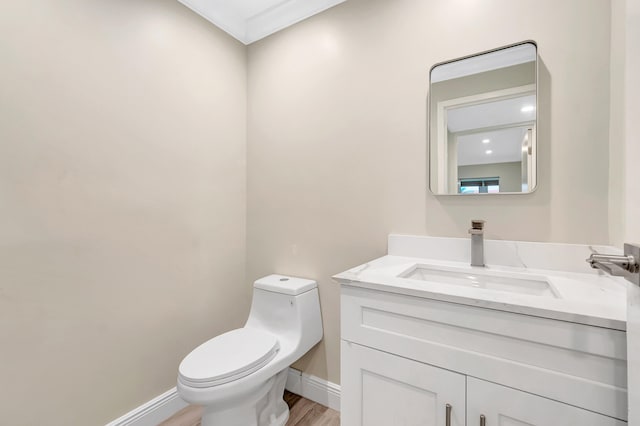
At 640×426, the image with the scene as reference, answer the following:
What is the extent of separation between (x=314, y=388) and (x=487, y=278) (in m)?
1.20

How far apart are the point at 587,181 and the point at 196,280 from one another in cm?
196

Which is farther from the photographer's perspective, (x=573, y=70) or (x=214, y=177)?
(x=214, y=177)

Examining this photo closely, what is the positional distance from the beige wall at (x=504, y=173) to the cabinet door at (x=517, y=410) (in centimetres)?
79

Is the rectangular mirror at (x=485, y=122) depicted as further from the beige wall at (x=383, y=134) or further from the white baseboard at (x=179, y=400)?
the white baseboard at (x=179, y=400)

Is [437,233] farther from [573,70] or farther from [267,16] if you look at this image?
[267,16]

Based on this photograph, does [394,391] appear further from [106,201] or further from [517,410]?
[106,201]

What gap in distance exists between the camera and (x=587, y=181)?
107cm

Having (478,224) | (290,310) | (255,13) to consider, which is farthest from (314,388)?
(255,13)

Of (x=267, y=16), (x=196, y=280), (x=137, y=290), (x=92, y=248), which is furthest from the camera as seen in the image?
(x=267, y=16)

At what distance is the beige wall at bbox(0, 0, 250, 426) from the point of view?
3.63 feet

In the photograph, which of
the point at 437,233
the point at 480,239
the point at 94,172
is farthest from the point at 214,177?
the point at 480,239

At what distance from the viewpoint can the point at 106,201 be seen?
4.38 ft

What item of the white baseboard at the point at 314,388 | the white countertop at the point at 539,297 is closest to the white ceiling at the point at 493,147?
the white countertop at the point at 539,297

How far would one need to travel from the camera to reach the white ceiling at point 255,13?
1.70 meters
